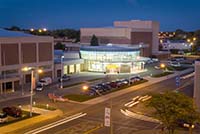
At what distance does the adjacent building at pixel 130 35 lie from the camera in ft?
317

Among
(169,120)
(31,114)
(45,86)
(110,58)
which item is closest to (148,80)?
(110,58)

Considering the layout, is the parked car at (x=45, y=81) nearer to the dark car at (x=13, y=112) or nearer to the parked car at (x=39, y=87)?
the parked car at (x=39, y=87)

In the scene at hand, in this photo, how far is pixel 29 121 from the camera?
35000 mm

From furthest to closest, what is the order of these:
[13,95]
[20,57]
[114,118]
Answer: [20,57], [13,95], [114,118]

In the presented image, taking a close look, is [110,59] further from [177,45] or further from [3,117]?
[177,45]

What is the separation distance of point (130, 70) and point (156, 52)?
3638 centimetres

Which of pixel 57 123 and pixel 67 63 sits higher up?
pixel 67 63

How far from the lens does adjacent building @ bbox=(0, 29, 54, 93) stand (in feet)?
173

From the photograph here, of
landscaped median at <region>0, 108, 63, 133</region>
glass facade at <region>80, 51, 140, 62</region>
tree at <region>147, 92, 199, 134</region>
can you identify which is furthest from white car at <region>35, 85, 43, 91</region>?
tree at <region>147, 92, 199, 134</region>

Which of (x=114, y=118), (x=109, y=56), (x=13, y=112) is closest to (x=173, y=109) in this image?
(x=114, y=118)

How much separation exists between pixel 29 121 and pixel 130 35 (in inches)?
2541

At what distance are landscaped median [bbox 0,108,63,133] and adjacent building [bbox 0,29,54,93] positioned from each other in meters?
14.6

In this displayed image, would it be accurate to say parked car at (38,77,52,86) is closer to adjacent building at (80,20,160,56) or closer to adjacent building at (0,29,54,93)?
adjacent building at (0,29,54,93)

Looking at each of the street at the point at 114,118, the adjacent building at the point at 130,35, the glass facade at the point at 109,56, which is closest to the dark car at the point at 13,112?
the street at the point at 114,118
